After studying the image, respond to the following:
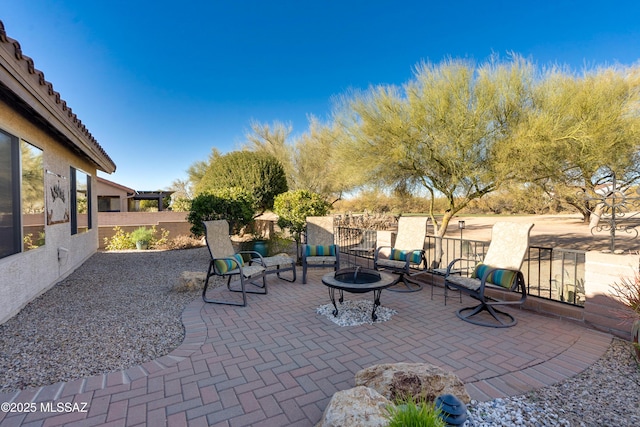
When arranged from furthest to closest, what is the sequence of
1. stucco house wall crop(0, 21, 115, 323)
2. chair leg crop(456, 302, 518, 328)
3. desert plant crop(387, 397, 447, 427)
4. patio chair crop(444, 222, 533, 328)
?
patio chair crop(444, 222, 533, 328) < chair leg crop(456, 302, 518, 328) < stucco house wall crop(0, 21, 115, 323) < desert plant crop(387, 397, 447, 427)

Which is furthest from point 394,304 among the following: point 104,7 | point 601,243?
point 601,243

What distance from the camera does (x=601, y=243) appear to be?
11.4 metres

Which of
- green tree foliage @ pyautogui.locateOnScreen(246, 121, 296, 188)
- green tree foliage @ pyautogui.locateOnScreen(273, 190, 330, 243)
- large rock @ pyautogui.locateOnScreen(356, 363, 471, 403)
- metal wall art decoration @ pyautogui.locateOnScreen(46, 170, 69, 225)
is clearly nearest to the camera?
large rock @ pyautogui.locateOnScreen(356, 363, 471, 403)

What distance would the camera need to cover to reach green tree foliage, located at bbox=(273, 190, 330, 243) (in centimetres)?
730

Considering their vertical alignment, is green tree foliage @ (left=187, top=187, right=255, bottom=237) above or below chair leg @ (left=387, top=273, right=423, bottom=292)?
above

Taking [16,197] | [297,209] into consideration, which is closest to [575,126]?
[297,209]

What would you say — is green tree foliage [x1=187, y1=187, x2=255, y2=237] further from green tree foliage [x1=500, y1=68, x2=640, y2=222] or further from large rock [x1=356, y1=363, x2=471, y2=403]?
green tree foliage [x1=500, y1=68, x2=640, y2=222]

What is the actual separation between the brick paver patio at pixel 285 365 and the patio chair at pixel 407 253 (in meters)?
1.01

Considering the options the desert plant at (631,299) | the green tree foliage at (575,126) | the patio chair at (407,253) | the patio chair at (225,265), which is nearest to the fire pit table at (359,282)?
the patio chair at (407,253)

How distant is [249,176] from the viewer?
10211 mm

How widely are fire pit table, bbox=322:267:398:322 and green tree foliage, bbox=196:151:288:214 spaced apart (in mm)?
6695

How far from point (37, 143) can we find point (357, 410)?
5.83m

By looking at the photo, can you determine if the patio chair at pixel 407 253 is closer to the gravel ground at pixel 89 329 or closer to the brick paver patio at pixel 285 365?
the brick paver patio at pixel 285 365

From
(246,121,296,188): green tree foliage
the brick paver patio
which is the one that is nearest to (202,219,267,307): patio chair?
the brick paver patio
